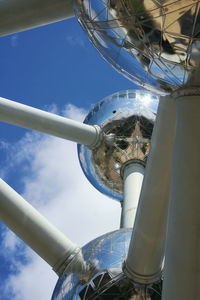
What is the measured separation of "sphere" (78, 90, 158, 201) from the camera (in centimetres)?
923

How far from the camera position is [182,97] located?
402cm

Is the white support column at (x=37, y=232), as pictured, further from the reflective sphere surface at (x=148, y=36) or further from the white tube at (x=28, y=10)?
the reflective sphere surface at (x=148, y=36)

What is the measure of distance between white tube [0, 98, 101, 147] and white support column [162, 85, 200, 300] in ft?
14.4

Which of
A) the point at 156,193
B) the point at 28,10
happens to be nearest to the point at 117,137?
the point at 156,193

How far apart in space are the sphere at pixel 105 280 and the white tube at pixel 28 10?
125 inches

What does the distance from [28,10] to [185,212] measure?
2811 mm

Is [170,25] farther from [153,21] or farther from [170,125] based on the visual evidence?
[170,125]

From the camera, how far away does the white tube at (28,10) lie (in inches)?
189

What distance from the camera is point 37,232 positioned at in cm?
594

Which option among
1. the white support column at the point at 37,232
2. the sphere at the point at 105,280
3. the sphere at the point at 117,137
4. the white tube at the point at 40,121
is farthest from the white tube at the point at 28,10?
the sphere at the point at 117,137

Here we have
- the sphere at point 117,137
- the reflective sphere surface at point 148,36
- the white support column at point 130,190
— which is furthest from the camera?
the sphere at point 117,137

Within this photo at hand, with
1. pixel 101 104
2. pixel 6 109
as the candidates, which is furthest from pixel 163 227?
pixel 101 104

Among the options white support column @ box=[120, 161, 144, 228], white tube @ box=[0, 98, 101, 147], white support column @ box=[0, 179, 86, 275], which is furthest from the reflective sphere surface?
white support column @ box=[120, 161, 144, 228]

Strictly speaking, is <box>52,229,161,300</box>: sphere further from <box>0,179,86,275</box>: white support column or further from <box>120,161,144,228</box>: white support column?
<box>120,161,144,228</box>: white support column
